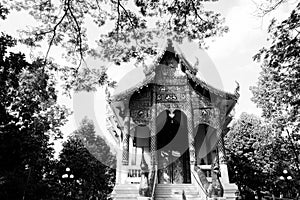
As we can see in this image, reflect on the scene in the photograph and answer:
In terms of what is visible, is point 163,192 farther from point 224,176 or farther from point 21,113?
point 21,113

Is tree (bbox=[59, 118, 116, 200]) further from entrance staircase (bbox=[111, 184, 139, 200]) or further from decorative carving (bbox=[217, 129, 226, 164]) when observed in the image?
decorative carving (bbox=[217, 129, 226, 164])

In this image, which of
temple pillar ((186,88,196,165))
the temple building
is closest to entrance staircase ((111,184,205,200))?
the temple building

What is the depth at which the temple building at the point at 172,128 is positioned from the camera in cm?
1230

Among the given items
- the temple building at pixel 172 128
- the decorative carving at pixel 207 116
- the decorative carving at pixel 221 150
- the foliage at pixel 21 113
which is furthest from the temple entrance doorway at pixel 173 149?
the foliage at pixel 21 113

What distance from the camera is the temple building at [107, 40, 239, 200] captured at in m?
12.3

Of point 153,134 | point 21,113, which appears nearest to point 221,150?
point 153,134

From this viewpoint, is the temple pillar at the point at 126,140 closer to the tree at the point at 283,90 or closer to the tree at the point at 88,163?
the tree at the point at 283,90

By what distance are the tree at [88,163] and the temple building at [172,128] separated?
46.2ft

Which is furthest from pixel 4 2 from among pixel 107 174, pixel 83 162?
pixel 107 174

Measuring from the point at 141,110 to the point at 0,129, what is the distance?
306 inches

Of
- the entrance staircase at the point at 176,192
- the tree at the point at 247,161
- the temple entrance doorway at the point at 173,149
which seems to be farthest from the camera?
the tree at the point at 247,161

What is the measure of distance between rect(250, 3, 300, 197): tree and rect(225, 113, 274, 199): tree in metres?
2.38

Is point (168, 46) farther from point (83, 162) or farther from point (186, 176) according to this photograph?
point (83, 162)

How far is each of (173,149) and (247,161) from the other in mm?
15329
